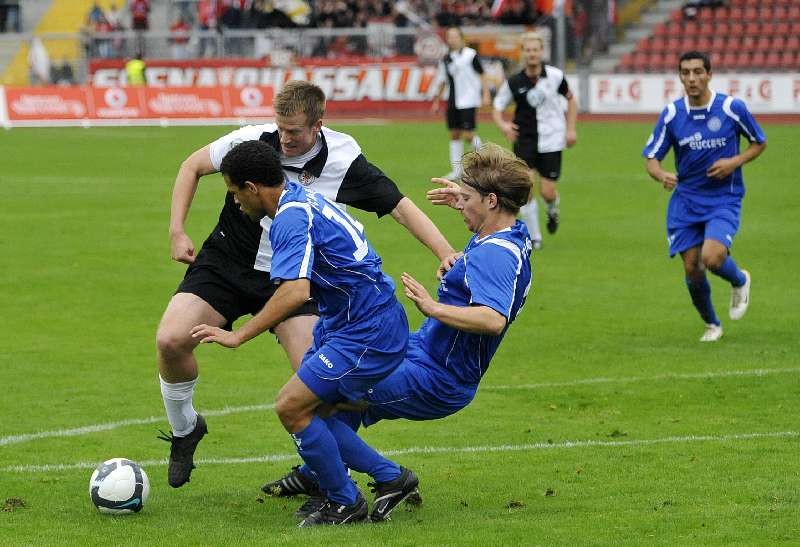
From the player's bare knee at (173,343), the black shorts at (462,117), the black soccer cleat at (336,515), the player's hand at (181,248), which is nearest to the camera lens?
the black soccer cleat at (336,515)

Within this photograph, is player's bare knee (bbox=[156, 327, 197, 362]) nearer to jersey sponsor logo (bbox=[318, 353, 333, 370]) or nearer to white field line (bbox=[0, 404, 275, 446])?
jersey sponsor logo (bbox=[318, 353, 333, 370])

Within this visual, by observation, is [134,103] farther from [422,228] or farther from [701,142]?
[422,228]

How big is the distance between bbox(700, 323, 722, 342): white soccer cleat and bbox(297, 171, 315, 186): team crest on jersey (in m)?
A: 5.16

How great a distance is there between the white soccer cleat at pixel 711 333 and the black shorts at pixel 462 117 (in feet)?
40.1

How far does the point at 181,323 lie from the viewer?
274 inches

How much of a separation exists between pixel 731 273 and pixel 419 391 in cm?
546

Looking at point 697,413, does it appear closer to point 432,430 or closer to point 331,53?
point 432,430

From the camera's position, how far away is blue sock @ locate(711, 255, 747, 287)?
36.3 feet

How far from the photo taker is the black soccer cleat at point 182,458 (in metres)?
7.10

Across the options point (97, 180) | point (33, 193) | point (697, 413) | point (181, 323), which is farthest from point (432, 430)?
point (97, 180)

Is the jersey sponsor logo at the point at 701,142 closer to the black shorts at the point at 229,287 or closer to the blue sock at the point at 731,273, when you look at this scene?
the blue sock at the point at 731,273

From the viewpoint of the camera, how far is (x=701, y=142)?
36.2 feet

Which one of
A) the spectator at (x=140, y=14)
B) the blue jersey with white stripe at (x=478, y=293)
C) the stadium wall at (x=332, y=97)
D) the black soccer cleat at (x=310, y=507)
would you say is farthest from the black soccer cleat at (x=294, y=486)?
the spectator at (x=140, y=14)

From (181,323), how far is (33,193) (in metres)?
15.2
